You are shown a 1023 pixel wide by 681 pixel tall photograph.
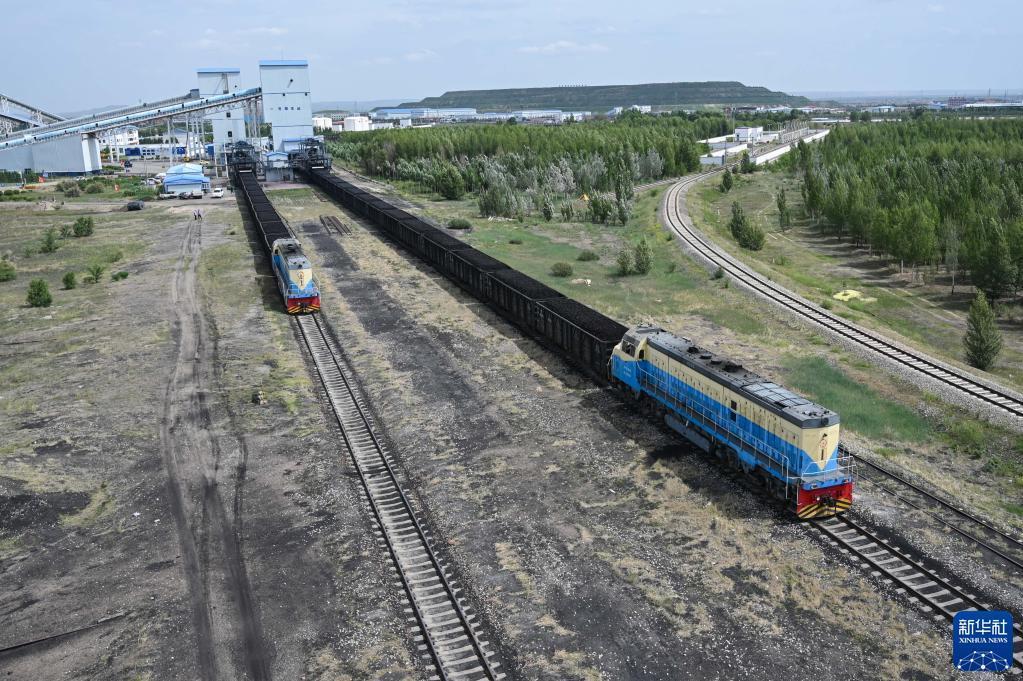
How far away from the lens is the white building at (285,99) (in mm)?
139125

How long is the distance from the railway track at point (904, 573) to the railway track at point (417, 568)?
34.3 ft

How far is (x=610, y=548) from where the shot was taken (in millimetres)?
22219

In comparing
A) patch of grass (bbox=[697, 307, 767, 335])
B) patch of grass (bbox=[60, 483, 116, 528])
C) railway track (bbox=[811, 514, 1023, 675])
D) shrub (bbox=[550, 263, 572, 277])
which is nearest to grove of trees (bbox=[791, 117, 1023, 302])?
patch of grass (bbox=[697, 307, 767, 335])

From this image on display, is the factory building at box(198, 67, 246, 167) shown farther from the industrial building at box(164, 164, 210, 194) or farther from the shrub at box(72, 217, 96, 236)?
the shrub at box(72, 217, 96, 236)

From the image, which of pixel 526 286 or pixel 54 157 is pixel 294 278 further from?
pixel 54 157

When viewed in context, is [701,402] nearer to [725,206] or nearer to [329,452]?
[329,452]

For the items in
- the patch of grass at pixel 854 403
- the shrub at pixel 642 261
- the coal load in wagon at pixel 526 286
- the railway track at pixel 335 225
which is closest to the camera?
the patch of grass at pixel 854 403

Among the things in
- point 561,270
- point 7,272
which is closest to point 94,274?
point 7,272

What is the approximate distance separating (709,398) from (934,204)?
5673 centimetres

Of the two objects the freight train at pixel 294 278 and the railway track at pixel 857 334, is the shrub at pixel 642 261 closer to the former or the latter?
the railway track at pixel 857 334

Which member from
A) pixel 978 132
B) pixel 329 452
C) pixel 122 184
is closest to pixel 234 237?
pixel 329 452

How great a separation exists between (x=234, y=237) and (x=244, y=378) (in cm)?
4403

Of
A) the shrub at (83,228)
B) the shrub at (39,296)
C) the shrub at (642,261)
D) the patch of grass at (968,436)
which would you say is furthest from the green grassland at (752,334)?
the shrub at (83,228)

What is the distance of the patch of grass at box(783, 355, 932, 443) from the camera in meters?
29.7
